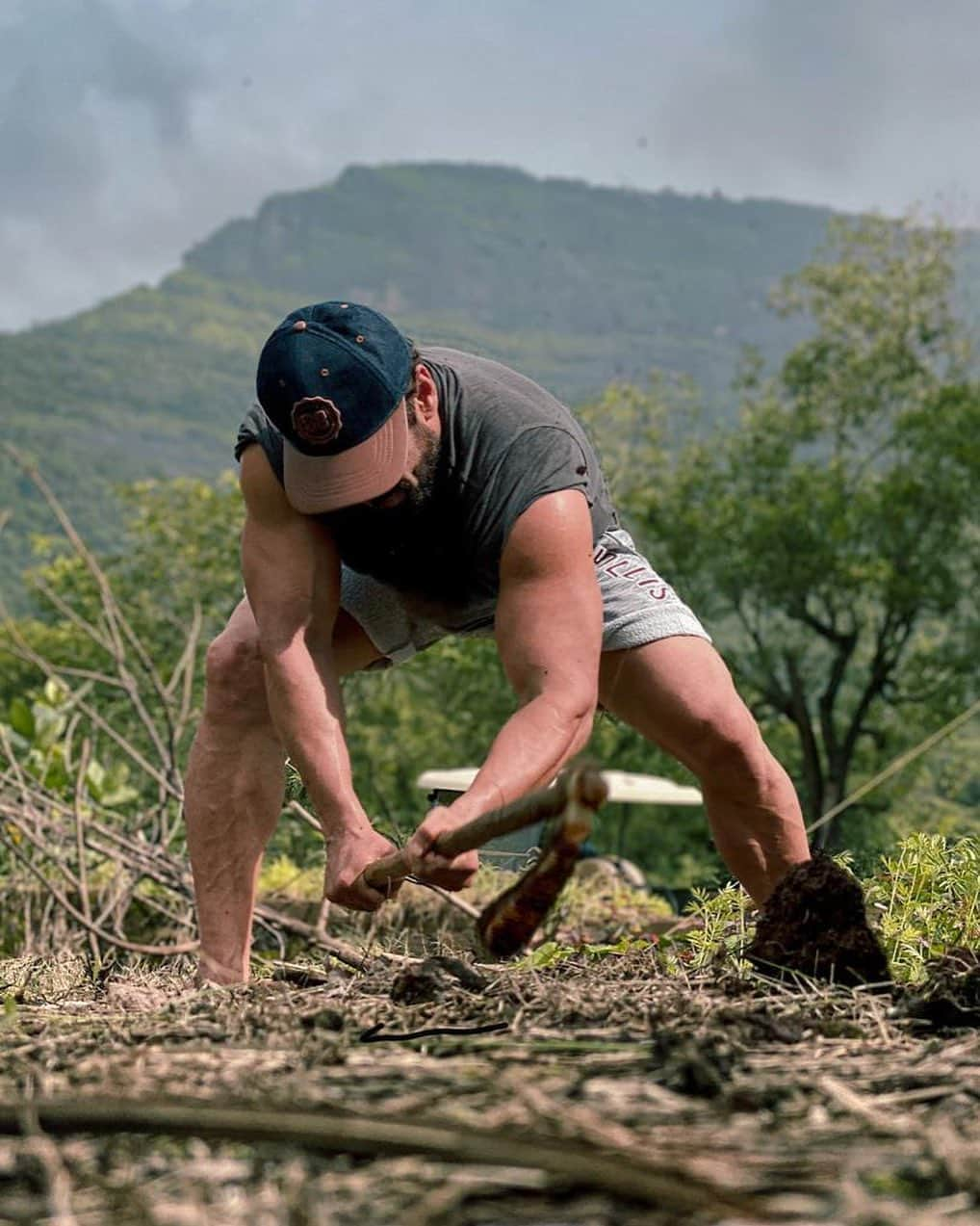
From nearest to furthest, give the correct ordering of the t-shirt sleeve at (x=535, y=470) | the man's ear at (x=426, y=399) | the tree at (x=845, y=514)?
1. the t-shirt sleeve at (x=535, y=470)
2. the man's ear at (x=426, y=399)
3. the tree at (x=845, y=514)

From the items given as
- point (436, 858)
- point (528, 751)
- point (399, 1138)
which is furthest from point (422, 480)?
point (399, 1138)

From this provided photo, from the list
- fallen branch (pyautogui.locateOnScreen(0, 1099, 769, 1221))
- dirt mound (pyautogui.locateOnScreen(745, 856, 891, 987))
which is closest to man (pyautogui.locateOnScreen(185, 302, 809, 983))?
dirt mound (pyautogui.locateOnScreen(745, 856, 891, 987))

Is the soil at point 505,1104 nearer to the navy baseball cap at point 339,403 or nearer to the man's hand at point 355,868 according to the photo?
the man's hand at point 355,868

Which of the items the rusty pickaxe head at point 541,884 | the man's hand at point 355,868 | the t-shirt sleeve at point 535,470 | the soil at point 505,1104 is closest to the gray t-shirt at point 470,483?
the t-shirt sleeve at point 535,470

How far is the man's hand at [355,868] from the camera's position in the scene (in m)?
3.59

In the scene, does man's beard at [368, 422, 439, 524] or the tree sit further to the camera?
the tree

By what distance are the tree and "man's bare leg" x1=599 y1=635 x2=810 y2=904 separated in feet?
78.1

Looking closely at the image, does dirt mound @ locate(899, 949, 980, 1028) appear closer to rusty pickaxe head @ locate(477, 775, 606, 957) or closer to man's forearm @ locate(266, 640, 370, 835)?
rusty pickaxe head @ locate(477, 775, 606, 957)

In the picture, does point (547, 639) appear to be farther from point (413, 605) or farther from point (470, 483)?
point (413, 605)

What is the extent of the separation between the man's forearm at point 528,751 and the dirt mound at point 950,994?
84 cm

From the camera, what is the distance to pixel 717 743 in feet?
13.6

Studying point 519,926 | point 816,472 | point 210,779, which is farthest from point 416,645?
point 816,472

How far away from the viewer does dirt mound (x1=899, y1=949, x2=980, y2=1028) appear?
2.59m

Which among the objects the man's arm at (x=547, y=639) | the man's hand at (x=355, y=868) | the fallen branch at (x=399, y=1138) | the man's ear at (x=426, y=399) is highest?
the man's ear at (x=426, y=399)
